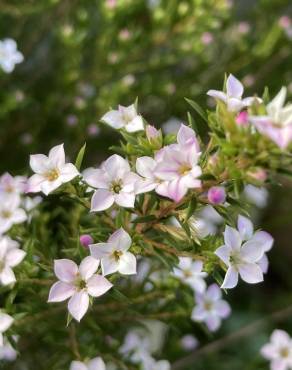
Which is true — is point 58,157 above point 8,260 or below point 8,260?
above

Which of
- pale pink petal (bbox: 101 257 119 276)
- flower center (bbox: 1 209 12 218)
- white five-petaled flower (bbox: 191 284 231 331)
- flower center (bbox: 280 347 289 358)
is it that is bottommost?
flower center (bbox: 280 347 289 358)

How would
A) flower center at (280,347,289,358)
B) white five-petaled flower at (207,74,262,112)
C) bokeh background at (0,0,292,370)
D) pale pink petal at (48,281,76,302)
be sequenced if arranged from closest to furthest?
1. white five-petaled flower at (207,74,262,112)
2. pale pink petal at (48,281,76,302)
3. flower center at (280,347,289,358)
4. bokeh background at (0,0,292,370)

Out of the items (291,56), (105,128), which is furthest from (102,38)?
(291,56)

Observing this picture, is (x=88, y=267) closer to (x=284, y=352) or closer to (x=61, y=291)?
(x=61, y=291)

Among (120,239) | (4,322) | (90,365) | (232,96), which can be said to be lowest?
(90,365)

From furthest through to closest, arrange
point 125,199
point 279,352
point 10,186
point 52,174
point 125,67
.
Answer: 1. point 125,67
2. point 279,352
3. point 10,186
4. point 52,174
5. point 125,199

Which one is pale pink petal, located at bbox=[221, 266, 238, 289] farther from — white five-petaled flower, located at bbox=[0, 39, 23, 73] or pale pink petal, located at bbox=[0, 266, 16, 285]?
white five-petaled flower, located at bbox=[0, 39, 23, 73]

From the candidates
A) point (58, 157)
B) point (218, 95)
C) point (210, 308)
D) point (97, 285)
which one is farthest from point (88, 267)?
point (210, 308)

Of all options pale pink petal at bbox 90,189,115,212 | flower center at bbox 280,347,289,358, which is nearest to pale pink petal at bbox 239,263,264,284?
pale pink petal at bbox 90,189,115,212
